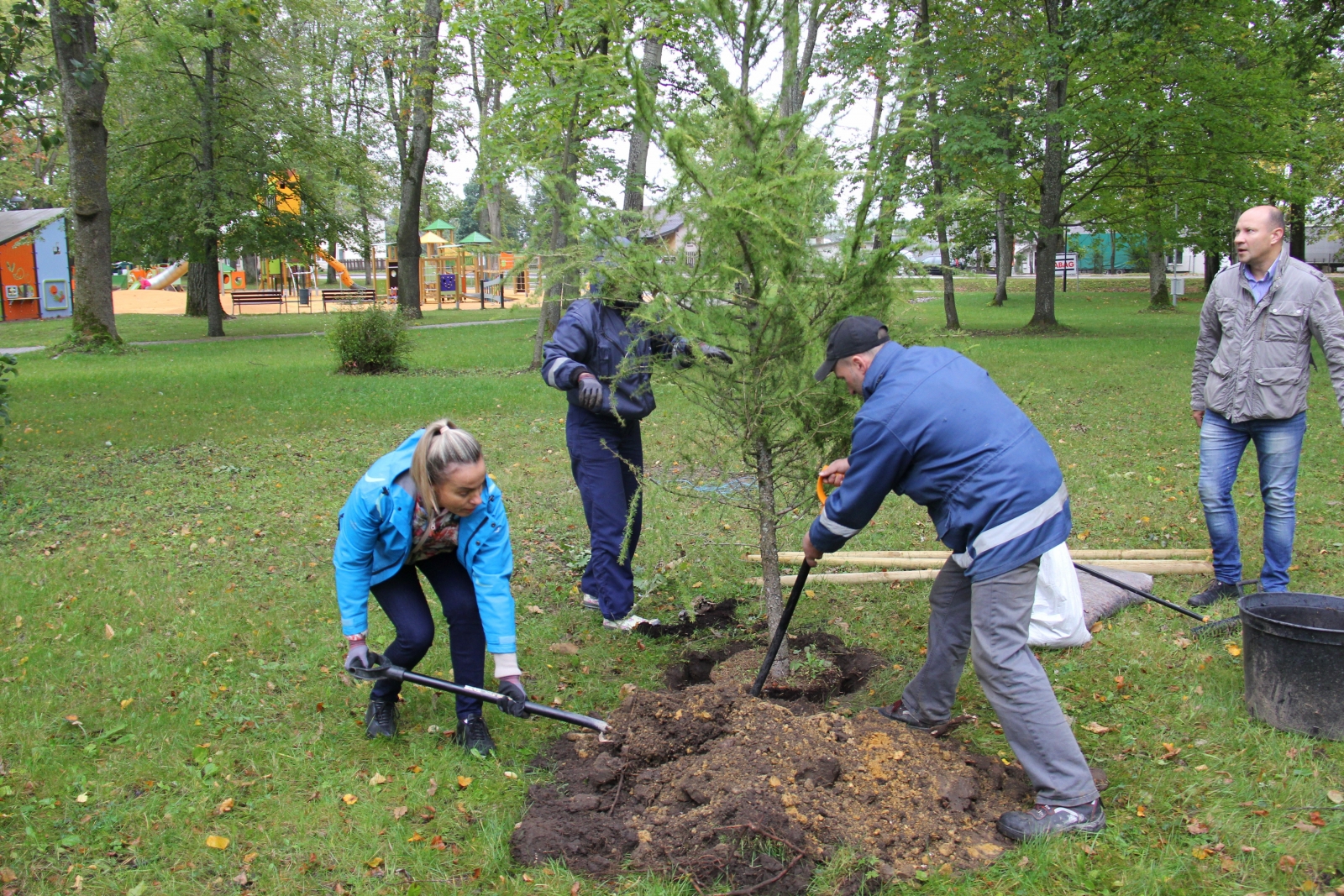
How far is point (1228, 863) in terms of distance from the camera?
289 cm

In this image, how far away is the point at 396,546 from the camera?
3410mm

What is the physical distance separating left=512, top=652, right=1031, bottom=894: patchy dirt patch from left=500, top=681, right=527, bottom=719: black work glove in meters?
0.31

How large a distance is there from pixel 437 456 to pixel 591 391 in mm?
1314

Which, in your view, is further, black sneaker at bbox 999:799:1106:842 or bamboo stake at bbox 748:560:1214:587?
bamboo stake at bbox 748:560:1214:587

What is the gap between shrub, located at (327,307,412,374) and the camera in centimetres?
1538

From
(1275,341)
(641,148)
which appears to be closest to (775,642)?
(1275,341)

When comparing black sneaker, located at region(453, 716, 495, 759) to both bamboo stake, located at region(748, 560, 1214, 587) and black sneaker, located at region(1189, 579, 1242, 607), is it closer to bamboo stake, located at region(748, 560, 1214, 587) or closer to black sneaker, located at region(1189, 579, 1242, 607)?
bamboo stake, located at region(748, 560, 1214, 587)

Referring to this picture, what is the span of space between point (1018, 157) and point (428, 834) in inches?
812

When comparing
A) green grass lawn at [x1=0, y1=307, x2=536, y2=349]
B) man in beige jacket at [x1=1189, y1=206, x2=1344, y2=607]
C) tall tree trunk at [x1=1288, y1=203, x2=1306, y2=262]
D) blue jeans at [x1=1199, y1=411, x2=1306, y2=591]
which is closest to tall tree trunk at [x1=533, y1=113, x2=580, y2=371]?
man in beige jacket at [x1=1189, y1=206, x2=1344, y2=607]

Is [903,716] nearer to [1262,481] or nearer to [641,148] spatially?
[1262,481]

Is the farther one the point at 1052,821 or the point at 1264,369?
the point at 1264,369

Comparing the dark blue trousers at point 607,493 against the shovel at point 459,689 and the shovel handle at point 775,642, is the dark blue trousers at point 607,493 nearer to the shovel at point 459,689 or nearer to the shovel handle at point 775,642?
the shovel handle at point 775,642

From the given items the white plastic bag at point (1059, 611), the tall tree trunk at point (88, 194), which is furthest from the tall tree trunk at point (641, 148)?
the white plastic bag at point (1059, 611)

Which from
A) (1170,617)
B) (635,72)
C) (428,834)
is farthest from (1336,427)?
(428,834)
